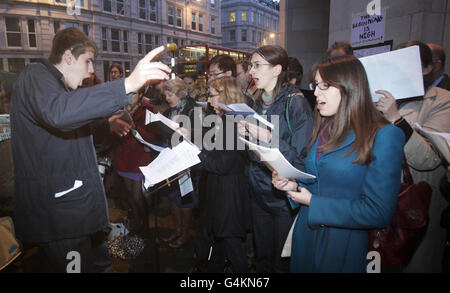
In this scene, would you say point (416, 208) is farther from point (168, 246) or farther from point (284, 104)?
point (168, 246)

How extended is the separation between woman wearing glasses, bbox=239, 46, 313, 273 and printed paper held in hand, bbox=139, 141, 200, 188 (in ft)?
1.54

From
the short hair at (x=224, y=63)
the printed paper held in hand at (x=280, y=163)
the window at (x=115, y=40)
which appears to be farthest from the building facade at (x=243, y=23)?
the printed paper held in hand at (x=280, y=163)

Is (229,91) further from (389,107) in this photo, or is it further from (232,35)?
(232,35)

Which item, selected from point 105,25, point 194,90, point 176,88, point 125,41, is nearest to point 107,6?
point 105,25

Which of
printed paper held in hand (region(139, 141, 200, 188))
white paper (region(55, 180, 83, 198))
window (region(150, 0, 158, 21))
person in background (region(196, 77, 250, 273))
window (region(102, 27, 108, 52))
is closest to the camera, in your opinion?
white paper (region(55, 180, 83, 198))

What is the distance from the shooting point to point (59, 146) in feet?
5.88

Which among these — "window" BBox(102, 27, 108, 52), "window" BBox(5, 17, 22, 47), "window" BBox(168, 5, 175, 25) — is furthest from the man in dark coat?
"window" BBox(168, 5, 175, 25)

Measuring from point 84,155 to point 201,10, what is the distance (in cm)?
3836

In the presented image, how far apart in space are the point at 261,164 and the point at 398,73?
1.31 metres

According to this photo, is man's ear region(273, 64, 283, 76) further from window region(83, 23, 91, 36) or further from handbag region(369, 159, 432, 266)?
window region(83, 23, 91, 36)

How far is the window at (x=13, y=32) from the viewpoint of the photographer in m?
22.8

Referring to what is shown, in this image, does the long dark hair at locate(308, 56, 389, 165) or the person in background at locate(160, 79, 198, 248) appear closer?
the long dark hair at locate(308, 56, 389, 165)

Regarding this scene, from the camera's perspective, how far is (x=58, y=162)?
1.78 meters

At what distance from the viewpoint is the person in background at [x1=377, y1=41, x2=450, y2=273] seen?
204cm
